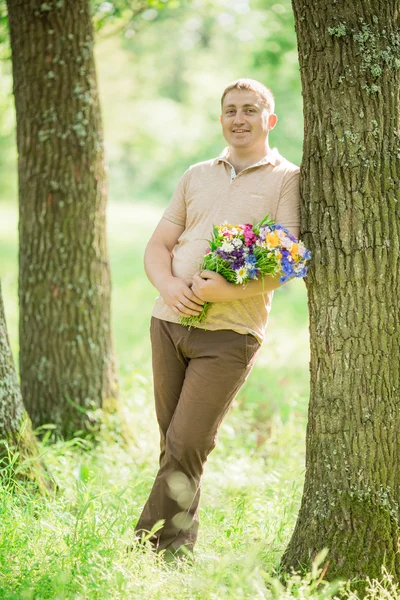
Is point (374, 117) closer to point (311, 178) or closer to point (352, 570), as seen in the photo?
point (311, 178)

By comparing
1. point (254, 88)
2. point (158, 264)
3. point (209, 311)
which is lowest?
point (209, 311)

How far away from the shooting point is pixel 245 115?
3.42m

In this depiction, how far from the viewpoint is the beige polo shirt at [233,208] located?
132 inches

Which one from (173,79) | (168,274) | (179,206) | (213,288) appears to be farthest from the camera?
(173,79)

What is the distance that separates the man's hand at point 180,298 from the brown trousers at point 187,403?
0.46ft

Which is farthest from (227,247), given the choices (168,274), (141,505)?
(141,505)

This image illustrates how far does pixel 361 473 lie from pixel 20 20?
13.8ft

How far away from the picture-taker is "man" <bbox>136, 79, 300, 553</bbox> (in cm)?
336

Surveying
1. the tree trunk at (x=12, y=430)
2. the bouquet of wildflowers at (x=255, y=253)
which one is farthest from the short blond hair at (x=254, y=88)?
the tree trunk at (x=12, y=430)

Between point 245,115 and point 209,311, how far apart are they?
1.01 metres

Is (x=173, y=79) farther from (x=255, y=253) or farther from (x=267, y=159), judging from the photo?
(x=255, y=253)

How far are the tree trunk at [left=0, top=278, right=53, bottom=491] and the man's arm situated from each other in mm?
986

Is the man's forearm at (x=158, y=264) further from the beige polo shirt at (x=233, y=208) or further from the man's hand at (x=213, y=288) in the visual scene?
the man's hand at (x=213, y=288)

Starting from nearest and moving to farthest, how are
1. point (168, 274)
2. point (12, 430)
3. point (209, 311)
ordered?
point (209, 311) < point (168, 274) < point (12, 430)
